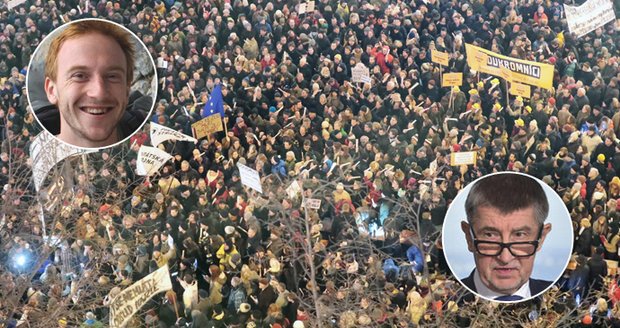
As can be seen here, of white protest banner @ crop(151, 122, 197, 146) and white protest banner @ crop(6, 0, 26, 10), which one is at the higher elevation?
white protest banner @ crop(6, 0, 26, 10)

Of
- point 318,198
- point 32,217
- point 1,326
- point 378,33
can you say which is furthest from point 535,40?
point 1,326

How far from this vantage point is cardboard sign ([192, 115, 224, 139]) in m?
34.8

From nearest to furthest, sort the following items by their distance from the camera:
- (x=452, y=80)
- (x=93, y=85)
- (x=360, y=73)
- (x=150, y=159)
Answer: (x=93, y=85) → (x=150, y=159) → (x=452, y=80) → (x=360, y=73)

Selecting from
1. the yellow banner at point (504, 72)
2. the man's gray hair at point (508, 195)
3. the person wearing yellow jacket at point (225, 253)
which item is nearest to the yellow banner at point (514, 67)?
the yellow banner at point (504, 72)

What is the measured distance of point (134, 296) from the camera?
1134 inches

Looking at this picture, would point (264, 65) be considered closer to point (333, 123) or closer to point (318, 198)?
point (333, 123)

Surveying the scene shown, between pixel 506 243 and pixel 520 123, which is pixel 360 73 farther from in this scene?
pixel 506 243

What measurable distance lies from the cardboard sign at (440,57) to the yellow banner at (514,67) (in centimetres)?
37

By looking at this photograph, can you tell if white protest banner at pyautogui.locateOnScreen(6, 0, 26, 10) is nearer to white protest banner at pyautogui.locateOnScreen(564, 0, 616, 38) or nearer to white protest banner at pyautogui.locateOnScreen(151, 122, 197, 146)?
white protest banner at pyautogui.locateOnScreen(151, 122, 197, 146)

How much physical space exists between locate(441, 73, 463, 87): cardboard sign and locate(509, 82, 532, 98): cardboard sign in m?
0.89

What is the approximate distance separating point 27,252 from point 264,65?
22.8 feet

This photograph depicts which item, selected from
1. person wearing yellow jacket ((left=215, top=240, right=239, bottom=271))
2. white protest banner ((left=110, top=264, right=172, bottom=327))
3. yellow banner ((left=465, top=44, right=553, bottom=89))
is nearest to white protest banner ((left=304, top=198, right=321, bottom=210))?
person wearing yellow jacket ((left=215, top=240, right=239, bottom=271))

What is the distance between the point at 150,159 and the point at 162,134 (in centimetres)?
56

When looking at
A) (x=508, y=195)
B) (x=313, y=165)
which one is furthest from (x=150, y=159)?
(x=508, y=195)
